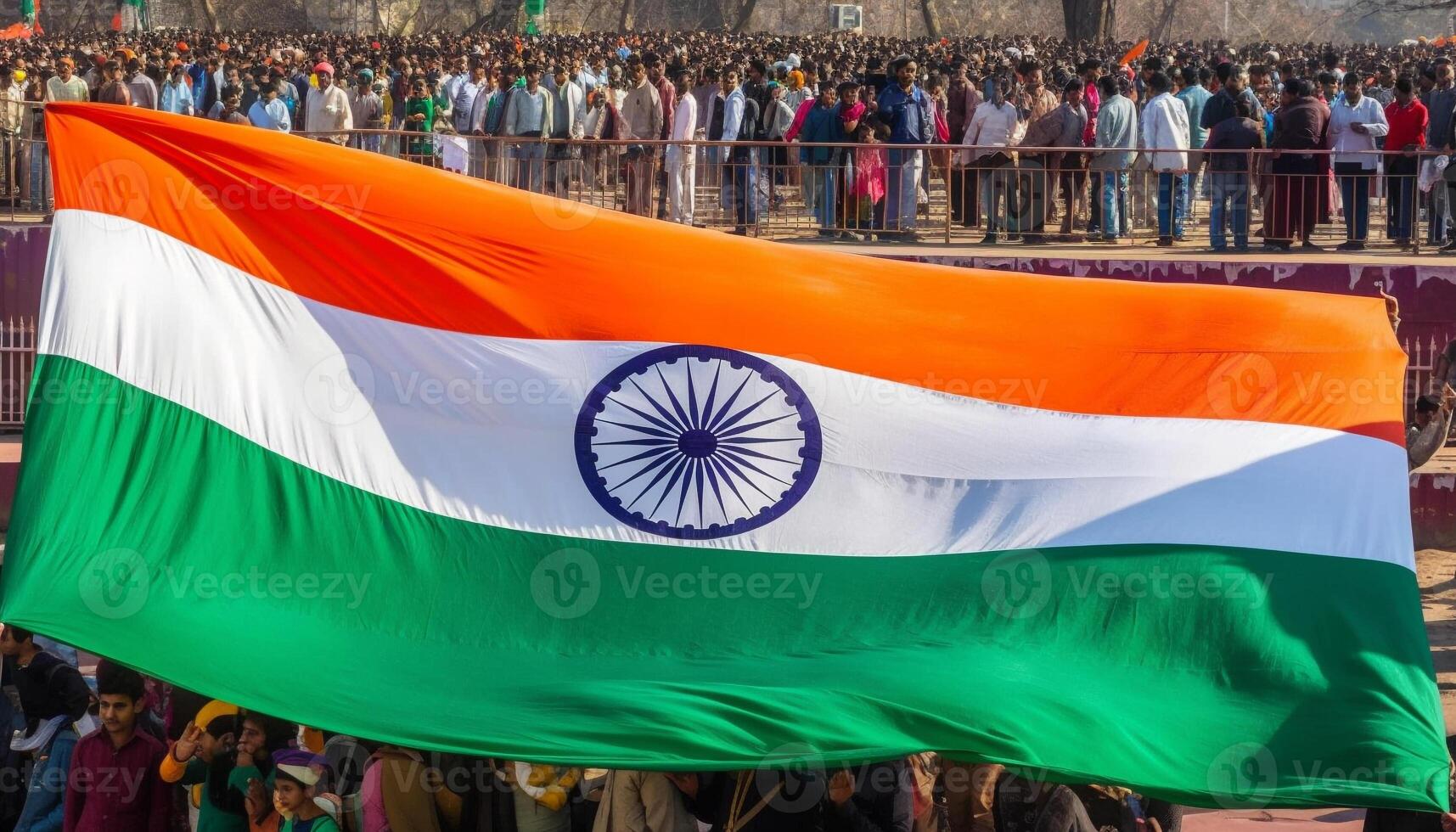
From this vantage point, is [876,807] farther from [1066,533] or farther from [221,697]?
[221,697]

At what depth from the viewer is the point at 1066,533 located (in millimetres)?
7125

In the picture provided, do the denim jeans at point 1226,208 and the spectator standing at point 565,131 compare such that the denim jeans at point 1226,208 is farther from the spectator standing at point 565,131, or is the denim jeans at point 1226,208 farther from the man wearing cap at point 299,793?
the man wearing cap at point 299,793

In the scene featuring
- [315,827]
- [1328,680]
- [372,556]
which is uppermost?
[372,556]

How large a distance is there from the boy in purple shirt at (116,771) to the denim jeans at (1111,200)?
11.1 meters

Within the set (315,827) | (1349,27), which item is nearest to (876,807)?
(315,827)

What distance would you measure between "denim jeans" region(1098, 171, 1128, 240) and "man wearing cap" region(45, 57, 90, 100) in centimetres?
1155

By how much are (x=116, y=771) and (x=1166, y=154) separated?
1184cm

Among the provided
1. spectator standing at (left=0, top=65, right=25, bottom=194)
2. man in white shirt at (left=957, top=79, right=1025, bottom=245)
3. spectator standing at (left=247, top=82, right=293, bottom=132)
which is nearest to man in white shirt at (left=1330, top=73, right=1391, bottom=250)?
man in white shirt at (left=957, top=79, right=1025, bottom=245)

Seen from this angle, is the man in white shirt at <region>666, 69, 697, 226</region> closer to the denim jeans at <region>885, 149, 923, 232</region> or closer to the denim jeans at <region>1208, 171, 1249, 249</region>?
the denim jeans at <region>885, 149, 923, 232</region>

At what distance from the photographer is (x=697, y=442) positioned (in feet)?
24.0

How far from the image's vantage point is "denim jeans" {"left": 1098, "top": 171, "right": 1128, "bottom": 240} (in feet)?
54.7

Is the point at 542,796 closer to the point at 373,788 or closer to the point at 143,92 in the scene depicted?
the point at 373,788

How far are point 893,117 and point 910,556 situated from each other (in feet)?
34.7

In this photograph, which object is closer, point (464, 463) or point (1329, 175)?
point (464, 463)
